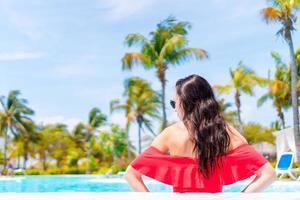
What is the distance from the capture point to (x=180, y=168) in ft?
6.62

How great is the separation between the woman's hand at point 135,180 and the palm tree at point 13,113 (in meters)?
40.9

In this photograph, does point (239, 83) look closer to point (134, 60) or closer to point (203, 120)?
point (134, 60)

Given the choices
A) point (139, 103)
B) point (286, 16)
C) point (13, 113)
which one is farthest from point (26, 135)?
point (286, 16)

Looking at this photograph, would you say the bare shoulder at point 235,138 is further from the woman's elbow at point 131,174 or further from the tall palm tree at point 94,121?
the tall palm tree at point 94,121

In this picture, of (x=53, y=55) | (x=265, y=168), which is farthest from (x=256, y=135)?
(x=265, y=168)

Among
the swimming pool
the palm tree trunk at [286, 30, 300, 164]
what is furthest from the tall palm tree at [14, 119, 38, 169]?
the palm tree trunk at [286, 30, 300, 164]

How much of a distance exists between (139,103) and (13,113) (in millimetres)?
11790

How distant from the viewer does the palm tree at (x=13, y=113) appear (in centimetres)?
4141

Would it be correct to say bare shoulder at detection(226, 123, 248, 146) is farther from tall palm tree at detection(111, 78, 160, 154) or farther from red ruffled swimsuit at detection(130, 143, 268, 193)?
tall palm tree at detection(111, 78, 160, 154)

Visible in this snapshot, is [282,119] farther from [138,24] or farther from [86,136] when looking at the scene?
[86,136]

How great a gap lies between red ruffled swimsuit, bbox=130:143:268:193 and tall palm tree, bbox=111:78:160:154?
31968 millimetres

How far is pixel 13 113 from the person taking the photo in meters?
41.5

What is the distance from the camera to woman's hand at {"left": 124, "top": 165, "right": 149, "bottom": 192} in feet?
6.65

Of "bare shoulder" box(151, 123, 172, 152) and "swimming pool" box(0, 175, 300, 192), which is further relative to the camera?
"swimming pool" box(0, 175, 300, 192)
